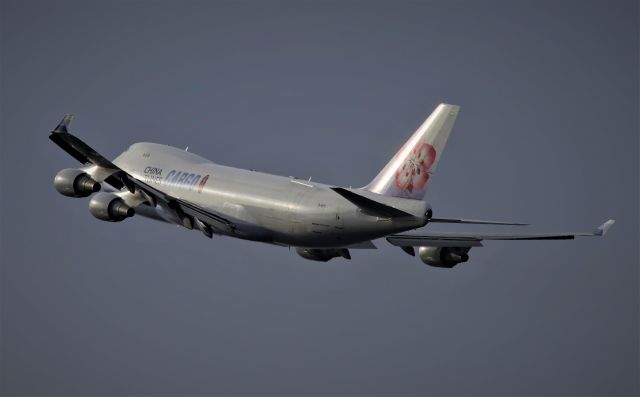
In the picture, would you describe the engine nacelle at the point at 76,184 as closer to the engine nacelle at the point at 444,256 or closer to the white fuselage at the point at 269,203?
the white fuselage at the point at 269,203

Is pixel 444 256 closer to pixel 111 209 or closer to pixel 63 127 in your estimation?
pixel 111 209

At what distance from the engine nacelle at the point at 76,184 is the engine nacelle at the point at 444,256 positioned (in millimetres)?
18774

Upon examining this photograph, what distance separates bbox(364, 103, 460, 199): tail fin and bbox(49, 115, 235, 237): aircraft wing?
429 inches

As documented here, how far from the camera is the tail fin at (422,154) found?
59.2 metres

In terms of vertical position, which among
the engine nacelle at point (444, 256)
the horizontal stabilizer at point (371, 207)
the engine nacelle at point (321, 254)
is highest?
the engine nacelle at point (444, 256)

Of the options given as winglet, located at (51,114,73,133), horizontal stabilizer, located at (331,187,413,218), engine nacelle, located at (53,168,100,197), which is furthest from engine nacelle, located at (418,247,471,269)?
winglet, located at (51,114,73,133)

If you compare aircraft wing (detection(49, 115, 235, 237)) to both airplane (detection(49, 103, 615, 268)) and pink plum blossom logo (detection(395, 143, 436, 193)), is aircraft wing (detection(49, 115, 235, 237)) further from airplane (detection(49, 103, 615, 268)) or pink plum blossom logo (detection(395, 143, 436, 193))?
pink plum blossom logo (detection(395, 143, 436, 193))

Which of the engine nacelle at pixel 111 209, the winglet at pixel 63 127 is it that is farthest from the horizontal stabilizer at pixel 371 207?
the winglet at pixel 63 127

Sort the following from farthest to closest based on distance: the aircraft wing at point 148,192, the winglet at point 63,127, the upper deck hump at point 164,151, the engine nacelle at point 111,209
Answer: the upper deck hump at point 164,151
the engine nacelle at point 111,209
the aircraft wing at point 148,192
the winglet at point 63,127

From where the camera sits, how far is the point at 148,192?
64.8m

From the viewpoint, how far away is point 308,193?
63312 mm

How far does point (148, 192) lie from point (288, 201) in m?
7.46

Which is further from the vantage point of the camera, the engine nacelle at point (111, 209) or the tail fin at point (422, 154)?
the engine nacelle at point (111, 209)

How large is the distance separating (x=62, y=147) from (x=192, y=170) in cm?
1022
